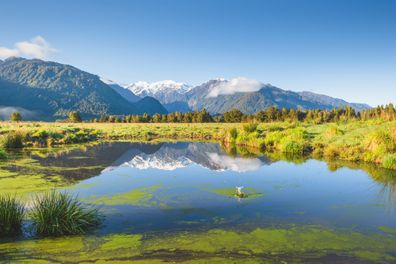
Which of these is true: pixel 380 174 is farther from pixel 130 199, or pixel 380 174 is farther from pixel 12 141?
pixel 12 141

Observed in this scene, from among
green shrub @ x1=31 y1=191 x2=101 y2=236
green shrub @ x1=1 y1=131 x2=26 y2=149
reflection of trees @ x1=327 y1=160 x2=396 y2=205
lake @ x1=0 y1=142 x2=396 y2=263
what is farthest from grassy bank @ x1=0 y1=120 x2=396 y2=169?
green shrub @ x1=31 y1=191 x2=101 y2=236

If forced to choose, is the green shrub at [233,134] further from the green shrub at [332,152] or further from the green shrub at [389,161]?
the green shrub at [389,161]

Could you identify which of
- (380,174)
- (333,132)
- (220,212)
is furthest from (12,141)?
(380,174)

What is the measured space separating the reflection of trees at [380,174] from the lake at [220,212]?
0.05 m

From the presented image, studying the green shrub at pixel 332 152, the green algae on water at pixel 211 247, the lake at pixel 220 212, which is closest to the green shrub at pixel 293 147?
the green shrub at pixel 332 152

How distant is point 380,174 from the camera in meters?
21.6

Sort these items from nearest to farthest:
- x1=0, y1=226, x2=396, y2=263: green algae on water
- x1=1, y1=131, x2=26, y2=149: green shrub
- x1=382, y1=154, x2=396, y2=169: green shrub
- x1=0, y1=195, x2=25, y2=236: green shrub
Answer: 1. x1=0, y1=226, x2=396, y2=263: green algae on water
2. x1=0, y1=195, x2=25, y2=236: green shrub
3. x1=382, y1=154, x2=396, y2=169: green shrub
4. x1=1, y1=131, x2=26, y2=149: green shrub

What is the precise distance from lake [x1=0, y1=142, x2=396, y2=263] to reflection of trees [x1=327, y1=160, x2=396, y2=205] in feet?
0.17

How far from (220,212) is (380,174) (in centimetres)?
1318

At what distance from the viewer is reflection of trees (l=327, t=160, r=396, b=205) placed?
54.4ft

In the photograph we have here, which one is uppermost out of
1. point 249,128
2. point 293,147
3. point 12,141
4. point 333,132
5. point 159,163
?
point 249,128

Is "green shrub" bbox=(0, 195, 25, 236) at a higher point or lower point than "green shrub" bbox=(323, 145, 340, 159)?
lower

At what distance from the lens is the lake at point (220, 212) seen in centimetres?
944

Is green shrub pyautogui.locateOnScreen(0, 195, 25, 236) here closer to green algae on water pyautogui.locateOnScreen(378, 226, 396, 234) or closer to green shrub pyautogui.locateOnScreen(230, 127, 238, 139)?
green algae on water pyautogui.locateOnScreen(378, 226, 396, 234)
